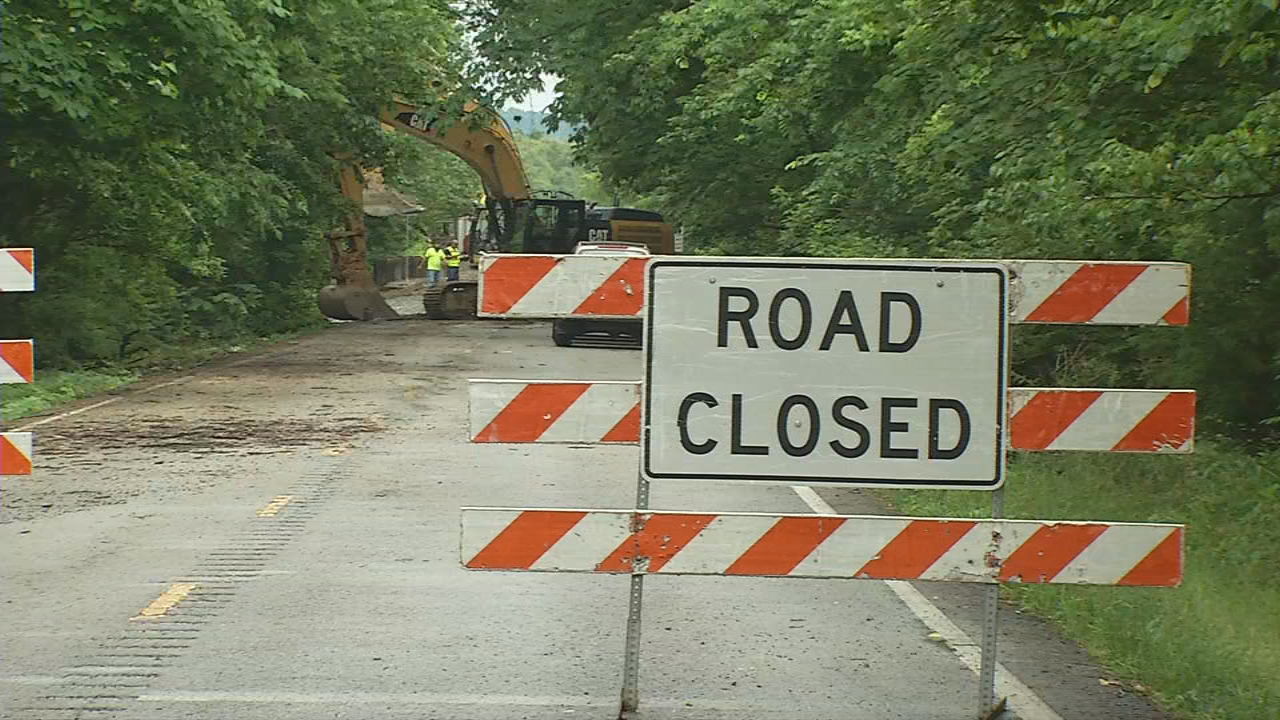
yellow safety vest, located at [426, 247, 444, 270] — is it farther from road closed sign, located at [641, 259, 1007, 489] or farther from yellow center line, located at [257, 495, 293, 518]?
road closed sign, located at [641, 259, 1007, 489]

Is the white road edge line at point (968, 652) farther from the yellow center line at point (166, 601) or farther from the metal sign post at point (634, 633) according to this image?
the yellow center line at point (166, 601)

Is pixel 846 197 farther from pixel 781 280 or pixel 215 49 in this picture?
pixel 781 280

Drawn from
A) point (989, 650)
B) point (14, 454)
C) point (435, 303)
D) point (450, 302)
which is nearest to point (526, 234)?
point (450, 302)

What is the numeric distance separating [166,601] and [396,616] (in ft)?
3.87

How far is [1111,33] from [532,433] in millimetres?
6956

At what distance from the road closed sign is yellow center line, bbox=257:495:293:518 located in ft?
19.0

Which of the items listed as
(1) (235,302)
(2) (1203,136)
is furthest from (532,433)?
(1) (235,302)

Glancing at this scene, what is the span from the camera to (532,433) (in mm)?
6027

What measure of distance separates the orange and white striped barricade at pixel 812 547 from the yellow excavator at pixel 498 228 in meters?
34.0

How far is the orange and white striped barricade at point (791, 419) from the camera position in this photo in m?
6.01

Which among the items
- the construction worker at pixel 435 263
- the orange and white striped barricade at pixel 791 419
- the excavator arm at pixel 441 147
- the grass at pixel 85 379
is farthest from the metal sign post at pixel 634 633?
the construction worker at pixel 435 263

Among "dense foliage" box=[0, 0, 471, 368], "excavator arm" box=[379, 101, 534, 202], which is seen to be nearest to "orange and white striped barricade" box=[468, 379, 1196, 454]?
"dense foliage" box=[0, 0, 471, 368]

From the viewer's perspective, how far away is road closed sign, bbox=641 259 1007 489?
5996 millimetres

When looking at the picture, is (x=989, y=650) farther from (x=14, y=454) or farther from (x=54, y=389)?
(x=54, y=389)
